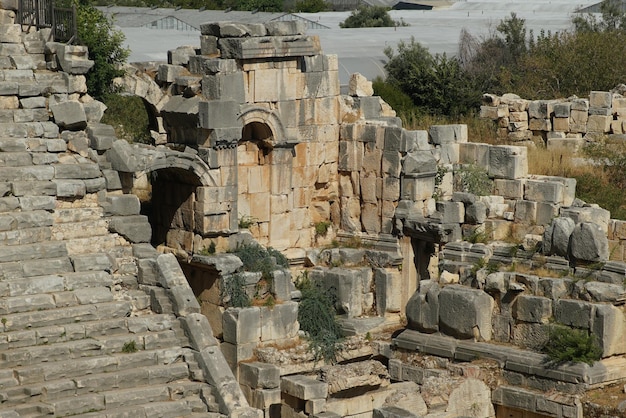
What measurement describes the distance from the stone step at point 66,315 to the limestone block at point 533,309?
19.2ft

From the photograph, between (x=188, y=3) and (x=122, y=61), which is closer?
(x=122, y=61)

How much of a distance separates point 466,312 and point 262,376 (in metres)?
3.26

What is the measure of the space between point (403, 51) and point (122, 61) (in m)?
11.6

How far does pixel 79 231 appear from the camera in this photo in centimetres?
2392

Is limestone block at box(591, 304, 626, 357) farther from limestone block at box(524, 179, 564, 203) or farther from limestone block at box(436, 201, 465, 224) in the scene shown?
limestone block at box(436, 201, 465, 224)

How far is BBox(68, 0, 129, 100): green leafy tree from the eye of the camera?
3222 centimetres

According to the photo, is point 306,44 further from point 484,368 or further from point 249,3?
point 249,3

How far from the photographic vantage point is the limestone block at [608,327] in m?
23.5

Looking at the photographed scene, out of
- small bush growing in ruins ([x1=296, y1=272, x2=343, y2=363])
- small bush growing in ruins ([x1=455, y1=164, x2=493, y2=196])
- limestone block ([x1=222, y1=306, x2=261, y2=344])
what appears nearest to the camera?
limestone block ([x1=222, y1=306, x2=261, y2=344])

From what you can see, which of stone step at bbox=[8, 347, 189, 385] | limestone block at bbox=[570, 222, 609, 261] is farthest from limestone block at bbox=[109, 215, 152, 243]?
limestone block at bbox=[570, 222, 609, 261]

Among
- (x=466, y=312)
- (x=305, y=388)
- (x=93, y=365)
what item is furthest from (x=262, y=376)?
(x=93, y=365)

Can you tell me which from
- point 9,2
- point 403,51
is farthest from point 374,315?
point 403,51

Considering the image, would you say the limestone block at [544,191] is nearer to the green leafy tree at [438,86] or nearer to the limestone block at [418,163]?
the limestone block at [418,163]

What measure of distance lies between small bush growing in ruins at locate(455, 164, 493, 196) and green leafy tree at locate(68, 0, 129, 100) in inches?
281
